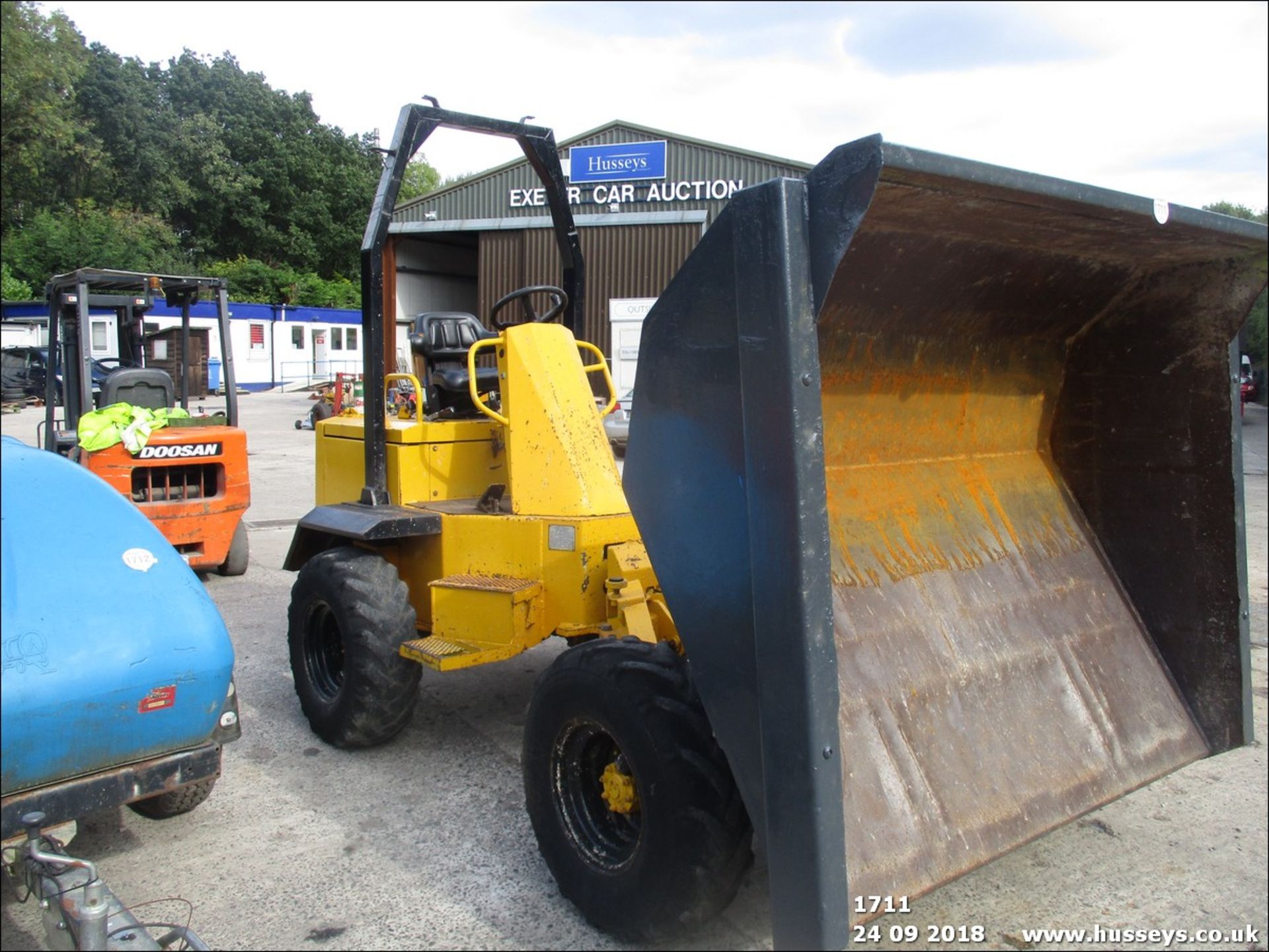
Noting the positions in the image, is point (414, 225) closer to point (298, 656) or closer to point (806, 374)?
point (298, 656)

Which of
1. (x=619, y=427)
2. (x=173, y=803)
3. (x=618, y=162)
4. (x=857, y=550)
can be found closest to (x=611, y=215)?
(x=618, y=162)

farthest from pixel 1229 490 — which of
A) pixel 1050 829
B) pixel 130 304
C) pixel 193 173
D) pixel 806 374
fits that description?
pixel 193 173

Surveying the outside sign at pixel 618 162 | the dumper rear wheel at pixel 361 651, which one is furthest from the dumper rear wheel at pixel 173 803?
the outside sign at pixel 618 162

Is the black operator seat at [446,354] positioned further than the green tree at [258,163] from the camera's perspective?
No

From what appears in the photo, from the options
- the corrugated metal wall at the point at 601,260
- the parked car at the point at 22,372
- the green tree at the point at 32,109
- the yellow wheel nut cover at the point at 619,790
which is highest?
the green tree at the point at 32,109

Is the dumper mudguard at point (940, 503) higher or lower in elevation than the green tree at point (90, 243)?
lower

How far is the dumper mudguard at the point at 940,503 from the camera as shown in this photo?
2.33 m

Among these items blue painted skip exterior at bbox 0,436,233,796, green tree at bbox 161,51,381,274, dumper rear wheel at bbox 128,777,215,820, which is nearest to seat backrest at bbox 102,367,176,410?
dumper rear wheel at bbox 128,777,215,820

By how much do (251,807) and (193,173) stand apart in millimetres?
24548

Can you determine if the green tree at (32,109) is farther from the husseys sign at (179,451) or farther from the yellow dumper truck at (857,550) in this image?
the yellow dumper truck at (857,550)

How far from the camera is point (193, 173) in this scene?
25.2 metres

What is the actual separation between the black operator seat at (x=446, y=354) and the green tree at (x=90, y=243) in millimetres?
9702

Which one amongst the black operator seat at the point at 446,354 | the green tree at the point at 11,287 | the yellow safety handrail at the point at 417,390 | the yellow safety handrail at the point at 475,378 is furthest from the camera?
the green tree at the point at 11,287
